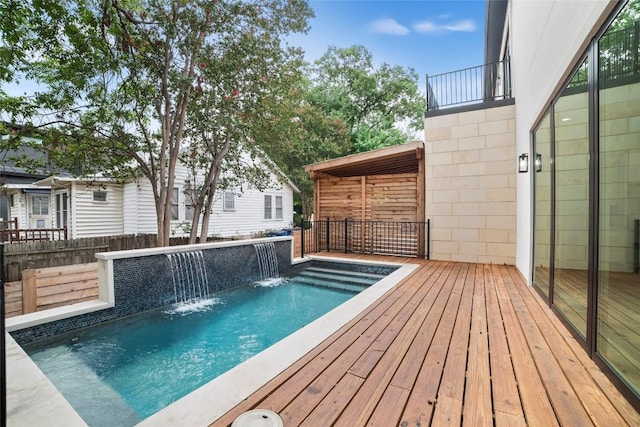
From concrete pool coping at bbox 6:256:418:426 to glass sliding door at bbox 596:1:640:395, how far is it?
203 centimetres

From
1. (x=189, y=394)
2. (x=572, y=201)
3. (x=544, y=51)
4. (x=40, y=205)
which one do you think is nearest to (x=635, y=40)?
(x=572, y=201)

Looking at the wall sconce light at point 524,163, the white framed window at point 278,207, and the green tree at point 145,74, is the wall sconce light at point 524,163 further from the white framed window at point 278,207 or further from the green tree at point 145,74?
the white framed window at point 278,207

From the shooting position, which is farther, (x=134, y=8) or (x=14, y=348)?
(x=134, y=8)

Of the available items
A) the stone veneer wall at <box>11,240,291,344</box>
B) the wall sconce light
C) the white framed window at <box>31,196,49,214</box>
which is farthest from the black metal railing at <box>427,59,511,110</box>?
the white framed window at <box>31,196,49,214</box>

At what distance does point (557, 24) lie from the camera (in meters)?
2.84

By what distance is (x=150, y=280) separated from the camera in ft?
14.8

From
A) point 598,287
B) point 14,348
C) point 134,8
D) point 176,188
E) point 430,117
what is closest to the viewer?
point 598,287

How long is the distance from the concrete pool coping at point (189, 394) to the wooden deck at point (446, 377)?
0.09 m

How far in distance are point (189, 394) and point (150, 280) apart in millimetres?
3255

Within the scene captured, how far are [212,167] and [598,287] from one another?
314 inches

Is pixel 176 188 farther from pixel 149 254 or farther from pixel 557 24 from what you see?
pixel 557 24

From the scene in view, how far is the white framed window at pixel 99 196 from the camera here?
30.7 ft

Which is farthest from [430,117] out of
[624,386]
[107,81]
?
[107,81]

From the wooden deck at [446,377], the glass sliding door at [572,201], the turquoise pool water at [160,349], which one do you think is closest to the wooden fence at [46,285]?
the turquoise pool water at [160,349]
